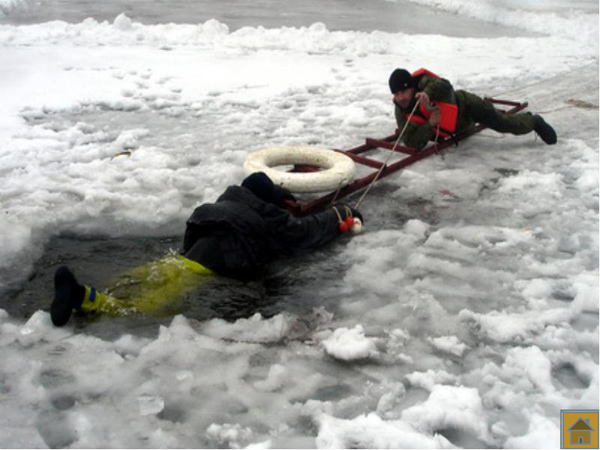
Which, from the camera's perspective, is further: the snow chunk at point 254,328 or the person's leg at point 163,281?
the person's leg at point 163,281

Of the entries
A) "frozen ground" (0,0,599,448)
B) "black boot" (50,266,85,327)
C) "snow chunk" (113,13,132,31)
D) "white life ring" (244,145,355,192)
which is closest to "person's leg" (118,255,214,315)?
"frozen ground" (0,0,599,448)

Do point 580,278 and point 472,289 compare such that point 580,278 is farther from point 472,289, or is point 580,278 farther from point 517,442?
point 517,442

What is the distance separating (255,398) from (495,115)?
16.2ft

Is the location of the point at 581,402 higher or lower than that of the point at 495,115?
lower

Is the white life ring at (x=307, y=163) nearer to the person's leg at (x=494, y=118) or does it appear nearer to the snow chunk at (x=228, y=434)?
the person's leg at (x=494, y=118)

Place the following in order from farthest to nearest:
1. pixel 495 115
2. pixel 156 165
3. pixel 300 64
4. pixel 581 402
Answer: pixel 300 64, pixel 495 115, pixel 156 165, pixel 581 402

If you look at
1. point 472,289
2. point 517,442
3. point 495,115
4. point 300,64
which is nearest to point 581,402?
point 517,442

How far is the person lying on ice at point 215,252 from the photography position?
3.50 meters

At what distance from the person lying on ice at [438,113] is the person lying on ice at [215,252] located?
229cm

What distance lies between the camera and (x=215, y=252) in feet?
12.8

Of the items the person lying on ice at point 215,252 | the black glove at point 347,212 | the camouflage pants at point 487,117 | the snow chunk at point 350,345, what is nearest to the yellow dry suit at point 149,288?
the person lying on ice at point 215,252

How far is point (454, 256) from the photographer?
14.3ft

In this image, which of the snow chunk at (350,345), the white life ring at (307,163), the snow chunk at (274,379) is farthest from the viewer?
the white life ring at (307,163)

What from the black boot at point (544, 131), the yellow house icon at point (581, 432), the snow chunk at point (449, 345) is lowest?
the yellow house icon at point (581, 432)
